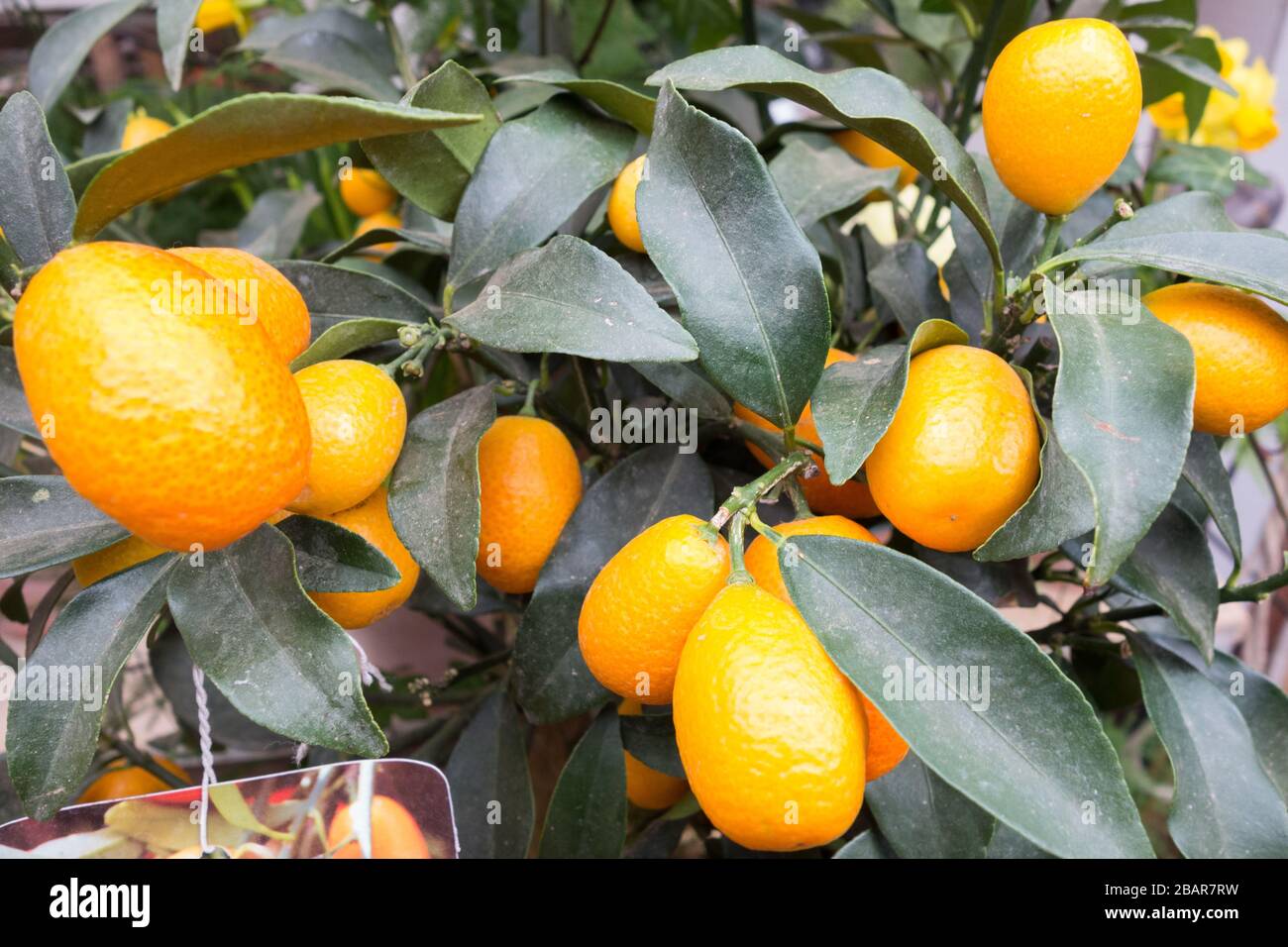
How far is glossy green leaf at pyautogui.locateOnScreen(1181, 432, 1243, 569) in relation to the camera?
17.6 inches

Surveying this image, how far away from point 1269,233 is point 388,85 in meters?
0.59

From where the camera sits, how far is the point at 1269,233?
0.42 meters

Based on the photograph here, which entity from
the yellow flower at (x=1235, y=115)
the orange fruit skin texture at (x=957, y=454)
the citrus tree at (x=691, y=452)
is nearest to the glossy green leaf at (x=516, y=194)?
the citrus tree at (x=691, y=452)

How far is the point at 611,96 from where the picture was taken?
0.47 m

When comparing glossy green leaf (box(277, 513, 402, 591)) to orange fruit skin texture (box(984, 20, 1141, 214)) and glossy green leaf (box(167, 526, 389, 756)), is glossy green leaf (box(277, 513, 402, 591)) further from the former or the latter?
orange fruit skin texture (box(984, 20, 1141, 214))

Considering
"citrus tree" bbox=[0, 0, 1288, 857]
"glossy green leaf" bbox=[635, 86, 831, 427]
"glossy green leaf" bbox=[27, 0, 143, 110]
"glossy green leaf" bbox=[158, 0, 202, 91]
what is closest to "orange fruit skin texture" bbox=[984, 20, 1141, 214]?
"citrus tree" bbox=[0, 0, 1288, 857]

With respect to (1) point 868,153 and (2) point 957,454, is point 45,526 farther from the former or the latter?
(1) point 868,153

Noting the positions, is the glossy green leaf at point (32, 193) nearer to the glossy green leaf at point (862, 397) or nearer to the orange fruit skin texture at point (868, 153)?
the glossy green leaf at point (862, 397)

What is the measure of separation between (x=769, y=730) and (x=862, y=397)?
148 millimetres

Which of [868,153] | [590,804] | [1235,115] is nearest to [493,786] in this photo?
[590,804]
